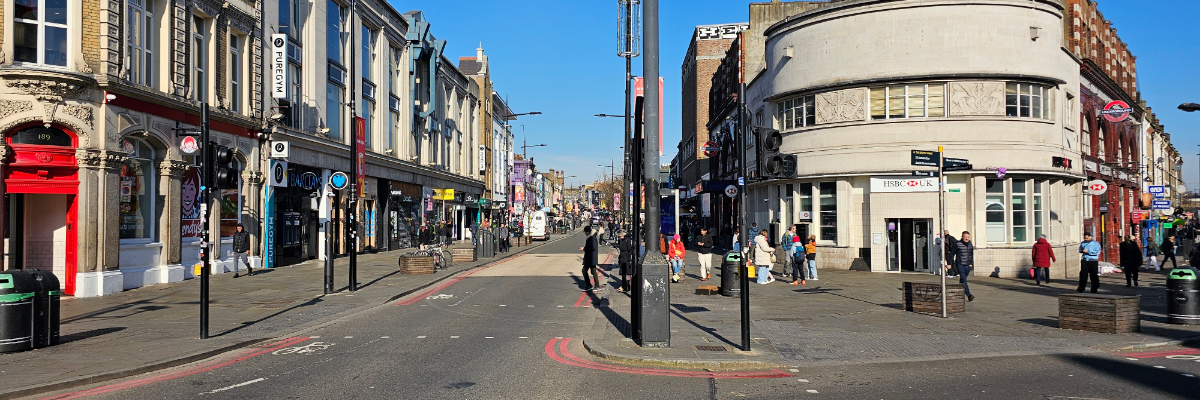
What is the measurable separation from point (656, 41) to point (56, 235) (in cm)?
1499

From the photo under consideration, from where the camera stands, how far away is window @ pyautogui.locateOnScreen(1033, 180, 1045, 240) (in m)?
25.5

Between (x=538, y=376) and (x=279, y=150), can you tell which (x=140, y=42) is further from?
(x=538, y=376)

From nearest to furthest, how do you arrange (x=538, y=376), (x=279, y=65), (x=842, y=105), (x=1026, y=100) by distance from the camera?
(x=538, y=376) → (x=1026, y=100) → (x=279, y=65) → (x=842, y=105)

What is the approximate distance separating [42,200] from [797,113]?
889 inches

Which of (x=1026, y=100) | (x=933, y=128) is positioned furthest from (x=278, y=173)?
(x=1026, y=100)

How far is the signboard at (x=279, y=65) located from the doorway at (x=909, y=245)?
20505mm

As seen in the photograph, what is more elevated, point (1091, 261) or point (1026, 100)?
→ point (1026, 100)

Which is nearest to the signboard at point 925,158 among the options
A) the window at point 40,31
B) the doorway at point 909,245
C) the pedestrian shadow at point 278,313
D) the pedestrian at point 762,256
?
the pedestrian at point 762,256

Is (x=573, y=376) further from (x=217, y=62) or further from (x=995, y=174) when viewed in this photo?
(x=995, y=174)

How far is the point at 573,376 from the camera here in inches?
344

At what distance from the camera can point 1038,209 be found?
25.6m

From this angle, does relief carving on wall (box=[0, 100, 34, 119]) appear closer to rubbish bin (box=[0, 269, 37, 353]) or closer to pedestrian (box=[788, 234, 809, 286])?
rubbish bin (box=[0, 269, 37, 353])

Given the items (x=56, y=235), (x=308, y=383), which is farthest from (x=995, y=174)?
(x=56, y=235)

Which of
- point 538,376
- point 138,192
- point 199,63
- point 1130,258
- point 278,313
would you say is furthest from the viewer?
point 199,63
